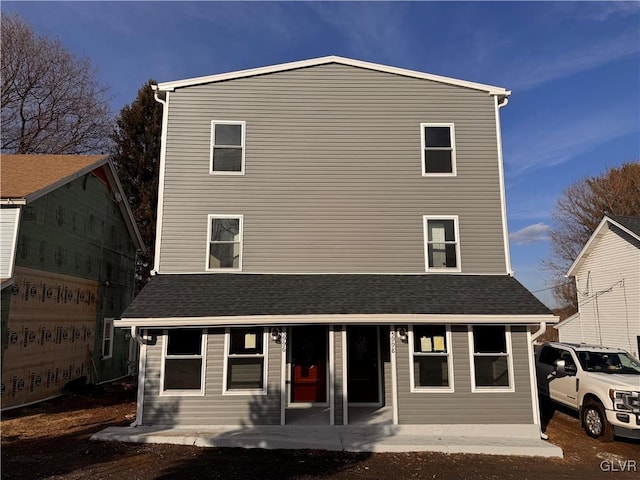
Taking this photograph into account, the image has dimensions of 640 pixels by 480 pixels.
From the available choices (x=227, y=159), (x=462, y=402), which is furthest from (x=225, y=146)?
(x=462, y=402)

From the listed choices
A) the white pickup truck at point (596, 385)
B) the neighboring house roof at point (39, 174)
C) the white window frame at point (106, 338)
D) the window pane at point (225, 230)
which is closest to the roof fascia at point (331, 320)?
the white pickup truck at point (596, 385)

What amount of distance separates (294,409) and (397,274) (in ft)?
13.9

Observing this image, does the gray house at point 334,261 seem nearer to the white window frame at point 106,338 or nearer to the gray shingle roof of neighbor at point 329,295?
the gray shingle roof of neighbor at point 329,295

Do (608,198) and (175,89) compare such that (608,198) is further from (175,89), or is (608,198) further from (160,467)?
(160,467)

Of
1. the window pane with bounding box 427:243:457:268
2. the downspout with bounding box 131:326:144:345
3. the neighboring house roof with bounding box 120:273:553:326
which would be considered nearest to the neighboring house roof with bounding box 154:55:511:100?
the window pane with bounding box 427:243:457:268

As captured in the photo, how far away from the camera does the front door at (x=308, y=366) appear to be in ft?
36.7

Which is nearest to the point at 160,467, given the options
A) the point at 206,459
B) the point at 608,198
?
the point at 206,459

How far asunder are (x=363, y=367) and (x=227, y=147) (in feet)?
22.4

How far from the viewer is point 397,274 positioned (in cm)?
1117

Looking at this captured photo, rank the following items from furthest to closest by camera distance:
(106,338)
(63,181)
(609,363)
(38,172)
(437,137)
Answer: (106,338) → (38,172) → (63,181) → (437,137) → (609,363)

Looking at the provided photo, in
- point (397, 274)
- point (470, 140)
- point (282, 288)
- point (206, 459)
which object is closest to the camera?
point (206, 459)

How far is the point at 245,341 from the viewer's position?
9.88m

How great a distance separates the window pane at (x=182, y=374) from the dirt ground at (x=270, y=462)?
1.44 m

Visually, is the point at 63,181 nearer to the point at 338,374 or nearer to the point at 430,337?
the point at 338,374
